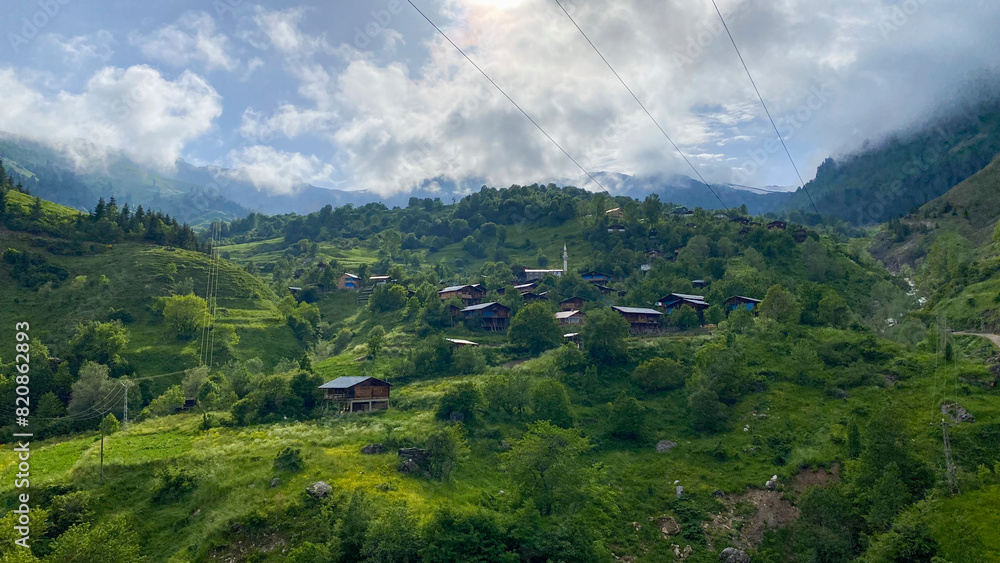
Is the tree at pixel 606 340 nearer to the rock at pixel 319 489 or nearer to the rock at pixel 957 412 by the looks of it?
the rock at pixel 957 412

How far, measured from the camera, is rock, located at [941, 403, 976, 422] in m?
43.5

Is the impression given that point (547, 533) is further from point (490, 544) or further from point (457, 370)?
point (457, 370)

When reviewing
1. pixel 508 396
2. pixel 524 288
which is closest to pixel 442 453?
pixel 508 396

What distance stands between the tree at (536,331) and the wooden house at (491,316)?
11068mm

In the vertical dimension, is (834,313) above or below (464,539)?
above

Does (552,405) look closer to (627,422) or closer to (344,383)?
(627,422)

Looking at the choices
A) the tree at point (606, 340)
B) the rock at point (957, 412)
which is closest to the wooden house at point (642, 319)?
the tree at point (606, 340)

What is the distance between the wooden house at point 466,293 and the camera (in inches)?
3570

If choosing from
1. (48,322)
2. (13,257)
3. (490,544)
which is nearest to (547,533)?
(490,544)

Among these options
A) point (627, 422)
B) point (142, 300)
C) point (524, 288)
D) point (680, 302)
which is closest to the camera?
point (627, 422)

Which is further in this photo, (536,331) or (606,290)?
(606,290)

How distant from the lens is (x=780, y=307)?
217 ft

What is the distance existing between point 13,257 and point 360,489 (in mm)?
71996

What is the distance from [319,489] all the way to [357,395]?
18.1 meters
